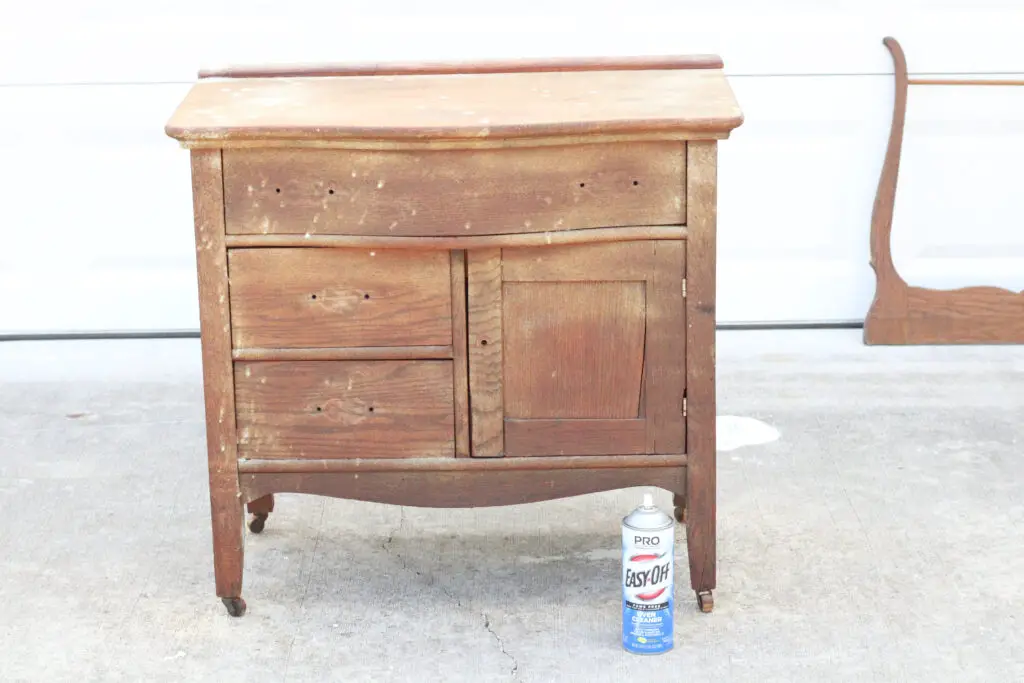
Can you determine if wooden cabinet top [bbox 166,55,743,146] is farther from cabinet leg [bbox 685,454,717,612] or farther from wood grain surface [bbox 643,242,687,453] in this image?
cabinet leg [bbox 685,454,717,612]

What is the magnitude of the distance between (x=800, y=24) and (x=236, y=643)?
2810mm

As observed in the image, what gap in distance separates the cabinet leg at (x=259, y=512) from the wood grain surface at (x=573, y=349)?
74cm

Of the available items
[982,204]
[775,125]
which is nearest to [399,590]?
[775,125]

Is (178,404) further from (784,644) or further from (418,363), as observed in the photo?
(784,644)

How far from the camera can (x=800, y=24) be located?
4.49 m

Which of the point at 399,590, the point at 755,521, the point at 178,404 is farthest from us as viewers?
the point at 178,404

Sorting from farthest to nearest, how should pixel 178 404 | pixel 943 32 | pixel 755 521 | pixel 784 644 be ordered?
1. pixel 943 32
2. pixel 178 404
3. pixel 755 521
4. pixel 784 644

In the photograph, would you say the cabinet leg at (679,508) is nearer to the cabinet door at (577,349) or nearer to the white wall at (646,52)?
the cabinet door at (577,349)

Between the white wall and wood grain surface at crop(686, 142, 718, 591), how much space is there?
80.1 inches

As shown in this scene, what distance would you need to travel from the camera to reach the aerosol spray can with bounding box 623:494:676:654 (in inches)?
98.4

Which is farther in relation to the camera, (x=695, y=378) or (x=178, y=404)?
(x=178, y=404)

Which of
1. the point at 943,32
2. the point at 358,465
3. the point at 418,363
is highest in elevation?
the point at 943,32

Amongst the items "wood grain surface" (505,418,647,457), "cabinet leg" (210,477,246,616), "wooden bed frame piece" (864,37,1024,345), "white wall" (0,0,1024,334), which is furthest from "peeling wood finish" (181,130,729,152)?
"wooden bed frame piece" (864,37,1024,345)

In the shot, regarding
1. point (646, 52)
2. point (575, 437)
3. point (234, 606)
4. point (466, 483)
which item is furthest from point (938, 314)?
point (234, 606)
